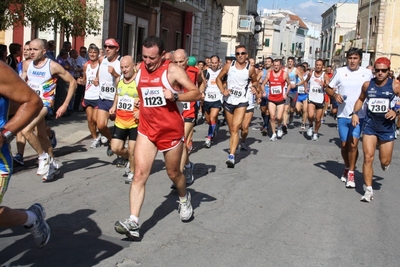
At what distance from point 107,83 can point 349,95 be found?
12.7ft

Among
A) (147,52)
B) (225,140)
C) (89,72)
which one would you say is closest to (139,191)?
(147,52)

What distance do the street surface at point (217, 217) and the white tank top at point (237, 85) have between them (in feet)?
3.62

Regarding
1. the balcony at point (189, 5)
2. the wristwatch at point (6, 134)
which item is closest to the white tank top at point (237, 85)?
the wristwatch at point (6, 134)

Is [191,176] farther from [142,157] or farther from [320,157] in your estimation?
[320,157]

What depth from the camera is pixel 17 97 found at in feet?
12.8

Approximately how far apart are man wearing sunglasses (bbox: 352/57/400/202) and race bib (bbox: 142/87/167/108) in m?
3.36

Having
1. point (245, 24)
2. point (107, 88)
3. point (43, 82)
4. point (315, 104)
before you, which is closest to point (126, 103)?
point (43, 82)

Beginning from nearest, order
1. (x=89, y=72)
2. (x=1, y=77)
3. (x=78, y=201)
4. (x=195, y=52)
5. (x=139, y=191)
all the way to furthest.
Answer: (x=1, y=77) < (x=139, y=191) < (x=78, y=201) < (x=89, y=72) < (x=195, y=52)

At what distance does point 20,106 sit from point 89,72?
723cm

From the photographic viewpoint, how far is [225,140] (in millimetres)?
14016

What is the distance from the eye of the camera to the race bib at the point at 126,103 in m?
8.30

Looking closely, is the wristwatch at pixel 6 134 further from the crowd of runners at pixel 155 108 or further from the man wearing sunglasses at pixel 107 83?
the man wearing sunglasses at pixel 107 83

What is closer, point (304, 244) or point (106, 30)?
point (304, 244)

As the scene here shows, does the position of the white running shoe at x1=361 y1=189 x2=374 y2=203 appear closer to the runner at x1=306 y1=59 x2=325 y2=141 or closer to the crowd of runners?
the crowd of runners
